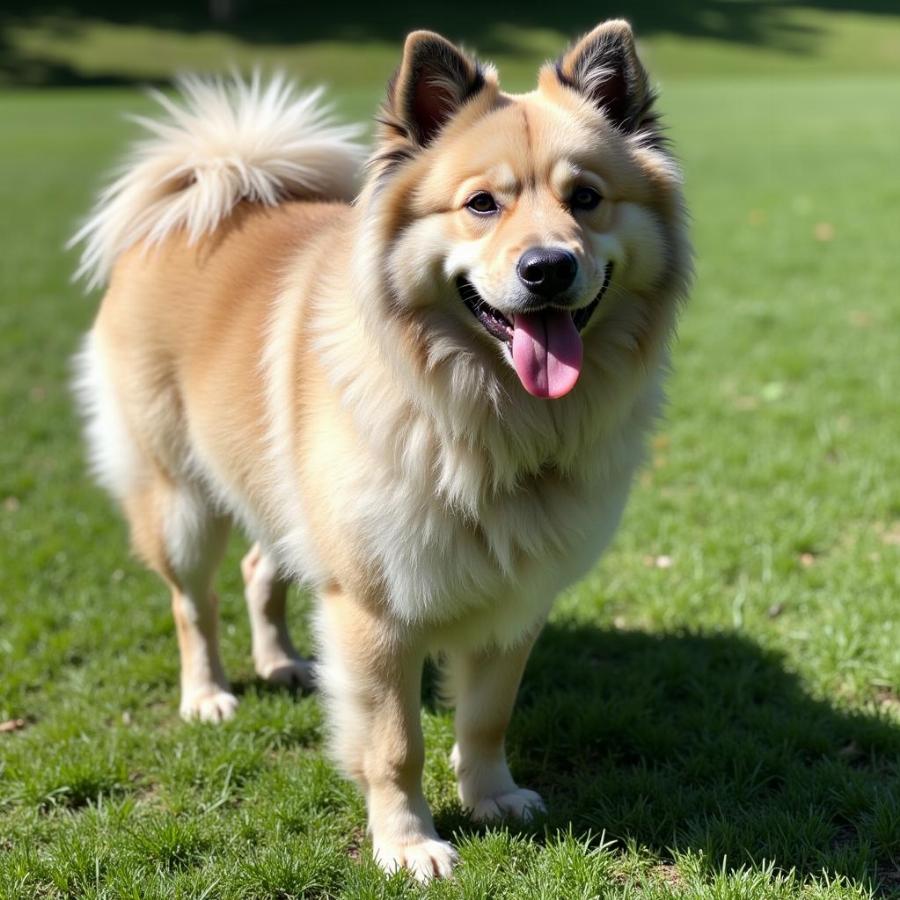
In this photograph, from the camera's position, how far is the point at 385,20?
46750 millimetres

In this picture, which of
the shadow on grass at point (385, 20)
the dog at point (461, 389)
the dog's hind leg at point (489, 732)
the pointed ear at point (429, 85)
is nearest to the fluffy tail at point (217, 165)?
the dog at point (461, 389)

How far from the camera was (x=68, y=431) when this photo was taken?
6500 millimetres

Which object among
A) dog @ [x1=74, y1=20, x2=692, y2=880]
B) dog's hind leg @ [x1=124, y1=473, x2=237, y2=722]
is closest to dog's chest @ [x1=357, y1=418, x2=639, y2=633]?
dog @ [x1=74, y1=20, x2=692, y2=880]

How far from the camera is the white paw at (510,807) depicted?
121 inches

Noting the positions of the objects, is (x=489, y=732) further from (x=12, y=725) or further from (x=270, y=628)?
(x=12, y=725)

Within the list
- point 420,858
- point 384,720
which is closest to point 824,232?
point 384,720

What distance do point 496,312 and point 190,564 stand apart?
5.54 feet

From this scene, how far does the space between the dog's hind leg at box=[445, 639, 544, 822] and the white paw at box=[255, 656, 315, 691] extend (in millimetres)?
926

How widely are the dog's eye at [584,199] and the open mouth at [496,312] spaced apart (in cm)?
17

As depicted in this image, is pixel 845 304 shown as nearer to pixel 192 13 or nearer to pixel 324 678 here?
pixel 324 678

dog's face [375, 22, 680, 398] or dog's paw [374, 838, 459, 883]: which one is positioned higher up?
dog's face [375, 22, 680, 398]

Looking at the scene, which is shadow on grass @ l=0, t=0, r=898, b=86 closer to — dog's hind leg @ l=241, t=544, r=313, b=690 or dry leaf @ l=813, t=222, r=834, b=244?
dry leaf @ l=813, t=222, r=834, b=244

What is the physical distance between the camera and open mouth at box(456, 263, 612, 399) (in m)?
2.63

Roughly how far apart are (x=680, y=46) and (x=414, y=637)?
45.9 meters
